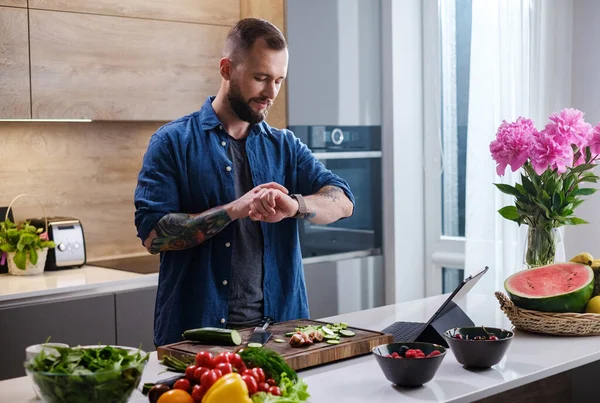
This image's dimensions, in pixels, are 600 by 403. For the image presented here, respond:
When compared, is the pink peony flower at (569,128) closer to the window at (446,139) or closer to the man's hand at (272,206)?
the man's hand at (272,206)

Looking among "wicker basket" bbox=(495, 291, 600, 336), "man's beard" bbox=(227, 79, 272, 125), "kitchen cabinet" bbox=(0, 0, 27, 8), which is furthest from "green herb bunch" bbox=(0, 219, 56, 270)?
"wicker basket" bbox=(495, 291, 600, 336)

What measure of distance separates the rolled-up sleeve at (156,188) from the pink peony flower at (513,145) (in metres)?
0.99

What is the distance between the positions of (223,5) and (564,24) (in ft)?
5.53

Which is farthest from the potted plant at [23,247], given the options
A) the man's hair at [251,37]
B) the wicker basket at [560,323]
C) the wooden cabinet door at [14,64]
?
the wicker basket at [560,323]

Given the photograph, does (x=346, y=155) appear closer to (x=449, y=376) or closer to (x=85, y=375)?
(x=449, y=376)

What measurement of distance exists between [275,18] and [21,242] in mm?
1675

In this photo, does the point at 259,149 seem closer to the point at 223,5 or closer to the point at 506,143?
the point at 506,143

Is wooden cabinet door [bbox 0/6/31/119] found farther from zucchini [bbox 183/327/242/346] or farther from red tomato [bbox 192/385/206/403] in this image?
red tomato [bbox 192/385/206/403]

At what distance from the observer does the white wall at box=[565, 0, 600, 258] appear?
158 inches

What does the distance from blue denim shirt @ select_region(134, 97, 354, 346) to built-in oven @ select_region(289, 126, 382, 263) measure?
60.8 inches

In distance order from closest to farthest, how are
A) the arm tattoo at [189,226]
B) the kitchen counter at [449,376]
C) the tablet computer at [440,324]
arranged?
1. the kitchen counter at [449,376]
2. the tablet computer at [440,324]
3. the arm tattoo at [189,226]

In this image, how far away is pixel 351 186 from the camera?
14.5ft

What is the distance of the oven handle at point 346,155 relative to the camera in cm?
427

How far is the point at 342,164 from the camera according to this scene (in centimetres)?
439
